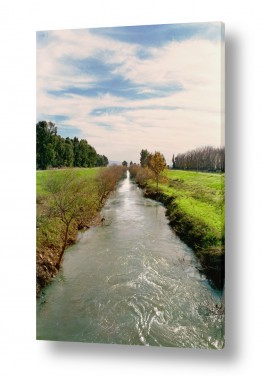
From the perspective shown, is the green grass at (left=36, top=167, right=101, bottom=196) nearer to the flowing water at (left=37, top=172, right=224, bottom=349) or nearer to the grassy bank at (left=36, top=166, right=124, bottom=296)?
the grassy bank at (left=36, top=166, right=124, bottom=296)

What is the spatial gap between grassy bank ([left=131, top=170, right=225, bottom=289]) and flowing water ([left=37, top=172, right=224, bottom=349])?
0.24ft

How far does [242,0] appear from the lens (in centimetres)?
405

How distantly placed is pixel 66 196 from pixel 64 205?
0.24 feet

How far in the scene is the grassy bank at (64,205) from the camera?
4387mm

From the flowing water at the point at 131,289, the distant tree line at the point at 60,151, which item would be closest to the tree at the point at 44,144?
the distant tree line at the point at 60,151

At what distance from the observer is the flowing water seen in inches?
160

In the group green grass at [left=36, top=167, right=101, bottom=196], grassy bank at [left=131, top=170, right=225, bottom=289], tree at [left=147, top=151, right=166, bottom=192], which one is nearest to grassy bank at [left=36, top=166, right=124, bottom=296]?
green grass at [left=36, top=167, right=101, bottom=196]

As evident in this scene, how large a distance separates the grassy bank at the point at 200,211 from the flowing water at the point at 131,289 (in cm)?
7
